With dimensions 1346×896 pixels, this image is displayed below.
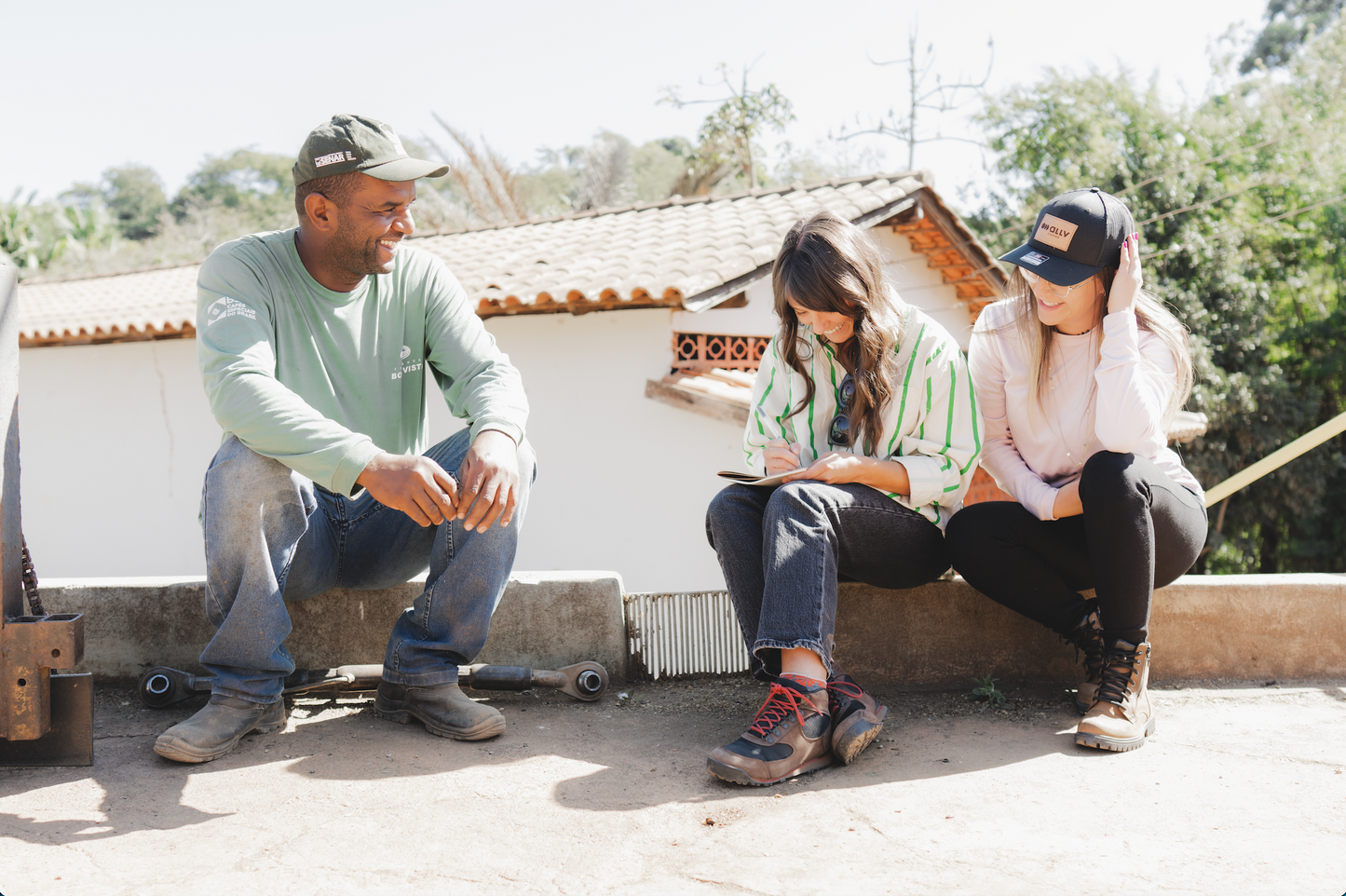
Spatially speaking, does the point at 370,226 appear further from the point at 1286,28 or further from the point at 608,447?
the point at 1286,28

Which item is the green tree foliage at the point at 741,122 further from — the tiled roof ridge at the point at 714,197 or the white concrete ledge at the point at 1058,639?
the white concrete ledge at the point at 1058,639

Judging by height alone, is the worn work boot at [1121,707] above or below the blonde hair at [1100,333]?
below

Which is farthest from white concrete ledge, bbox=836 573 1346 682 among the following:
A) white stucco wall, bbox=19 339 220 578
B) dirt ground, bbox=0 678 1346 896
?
white stucco wall, bbox=19 339 220 578

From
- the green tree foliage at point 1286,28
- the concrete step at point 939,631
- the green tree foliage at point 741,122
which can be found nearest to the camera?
the concrete step at point 939,631

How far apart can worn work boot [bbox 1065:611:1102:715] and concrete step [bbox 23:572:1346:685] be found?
0.25m

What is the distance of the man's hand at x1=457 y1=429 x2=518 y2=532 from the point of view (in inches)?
88.7

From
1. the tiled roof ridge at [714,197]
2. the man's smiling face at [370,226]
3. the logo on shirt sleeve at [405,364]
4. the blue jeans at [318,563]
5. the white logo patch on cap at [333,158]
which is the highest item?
the tiled roof ridge at [714,197]

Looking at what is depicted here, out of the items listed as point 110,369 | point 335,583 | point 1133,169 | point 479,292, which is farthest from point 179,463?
point 1133,169

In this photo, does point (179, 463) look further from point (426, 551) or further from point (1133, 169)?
point (1133, 169)

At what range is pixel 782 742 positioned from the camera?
2.10 meters

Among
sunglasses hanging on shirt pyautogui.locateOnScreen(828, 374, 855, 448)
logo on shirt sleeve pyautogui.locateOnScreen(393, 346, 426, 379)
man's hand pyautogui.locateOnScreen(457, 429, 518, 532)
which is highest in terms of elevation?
logo on shirt sleeve pyautogui.locateOnScreen(393, 346, 426, 379)

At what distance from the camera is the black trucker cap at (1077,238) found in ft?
7.75

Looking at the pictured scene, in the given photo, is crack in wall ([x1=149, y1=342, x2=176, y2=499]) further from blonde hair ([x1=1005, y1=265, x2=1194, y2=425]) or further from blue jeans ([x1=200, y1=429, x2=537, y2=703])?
blonde hair ([x1=1005, y1=265, x2=1194, y2=425])

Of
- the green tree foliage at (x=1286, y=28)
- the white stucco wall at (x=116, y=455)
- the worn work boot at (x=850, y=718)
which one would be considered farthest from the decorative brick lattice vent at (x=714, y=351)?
the green tree foliage at (x=1286, y=28)
